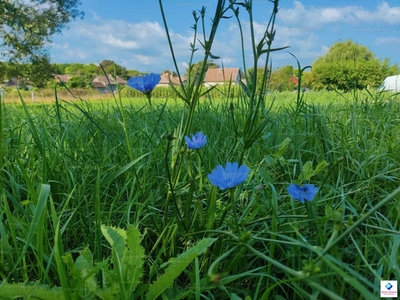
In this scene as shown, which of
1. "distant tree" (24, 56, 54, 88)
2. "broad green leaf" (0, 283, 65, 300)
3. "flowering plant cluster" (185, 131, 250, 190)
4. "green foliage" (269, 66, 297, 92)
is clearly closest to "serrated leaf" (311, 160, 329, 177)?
"flowering plant cluster" (185, 131, 250, 190)

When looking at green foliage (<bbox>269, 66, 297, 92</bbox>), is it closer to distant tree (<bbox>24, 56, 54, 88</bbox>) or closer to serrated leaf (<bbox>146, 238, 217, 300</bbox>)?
serrated leaf (<bbox>146, 238, 217, 300</bbox>)

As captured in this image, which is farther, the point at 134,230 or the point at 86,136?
the point at 86,136

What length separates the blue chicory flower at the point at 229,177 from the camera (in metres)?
0.41

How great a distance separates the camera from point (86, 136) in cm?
110

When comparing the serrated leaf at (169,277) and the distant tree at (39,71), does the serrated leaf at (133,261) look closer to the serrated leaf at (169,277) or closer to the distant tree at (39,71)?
the serrated leaf at (169,277)

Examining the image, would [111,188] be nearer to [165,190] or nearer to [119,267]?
[165,190]

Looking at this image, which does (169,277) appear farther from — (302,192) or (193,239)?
(302,192)

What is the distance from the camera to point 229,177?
1.42ft

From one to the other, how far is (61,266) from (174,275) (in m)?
0.15

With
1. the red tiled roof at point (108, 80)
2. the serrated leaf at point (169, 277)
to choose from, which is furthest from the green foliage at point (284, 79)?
the serrated leaf at point (169, 277)

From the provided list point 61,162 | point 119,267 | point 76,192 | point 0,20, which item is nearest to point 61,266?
point 119,267

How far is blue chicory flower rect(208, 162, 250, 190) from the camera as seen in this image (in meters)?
0.41

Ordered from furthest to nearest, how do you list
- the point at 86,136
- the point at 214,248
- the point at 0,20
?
the point at 0,20 < the point at 86,136 < the point at 214,248

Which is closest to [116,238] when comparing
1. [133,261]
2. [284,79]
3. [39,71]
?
[133,261]
